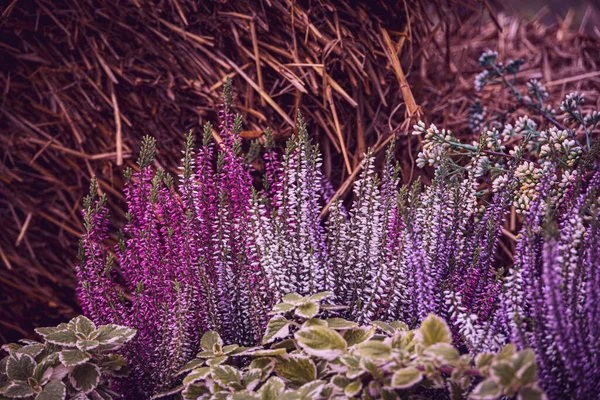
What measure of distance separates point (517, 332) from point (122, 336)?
65 cm

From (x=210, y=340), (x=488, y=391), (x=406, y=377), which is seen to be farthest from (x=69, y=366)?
(x=488, y=391)

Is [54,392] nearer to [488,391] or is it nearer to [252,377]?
[252,377]

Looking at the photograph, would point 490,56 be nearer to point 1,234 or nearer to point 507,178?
point 507,178

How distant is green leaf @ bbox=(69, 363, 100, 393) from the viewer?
934 millimetres

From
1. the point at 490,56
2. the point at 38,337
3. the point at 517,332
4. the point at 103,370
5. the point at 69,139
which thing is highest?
the point at 490,56

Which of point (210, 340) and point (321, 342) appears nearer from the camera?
point (321, 342)

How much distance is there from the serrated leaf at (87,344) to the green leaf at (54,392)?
73 mm

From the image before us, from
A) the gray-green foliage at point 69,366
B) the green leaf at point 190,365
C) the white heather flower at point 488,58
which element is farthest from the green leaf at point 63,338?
the white heather flower at point 488,58

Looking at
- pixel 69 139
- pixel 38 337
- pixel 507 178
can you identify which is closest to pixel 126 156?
pixel 69 139

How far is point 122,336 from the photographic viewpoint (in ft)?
3.13

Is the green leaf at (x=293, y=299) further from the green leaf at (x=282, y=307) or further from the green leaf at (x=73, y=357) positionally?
the green leaf at (x=73, y=357)

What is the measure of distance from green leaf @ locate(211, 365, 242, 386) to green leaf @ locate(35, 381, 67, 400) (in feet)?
0.85

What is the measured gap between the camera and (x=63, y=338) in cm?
96

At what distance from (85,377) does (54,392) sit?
2.1 inches
